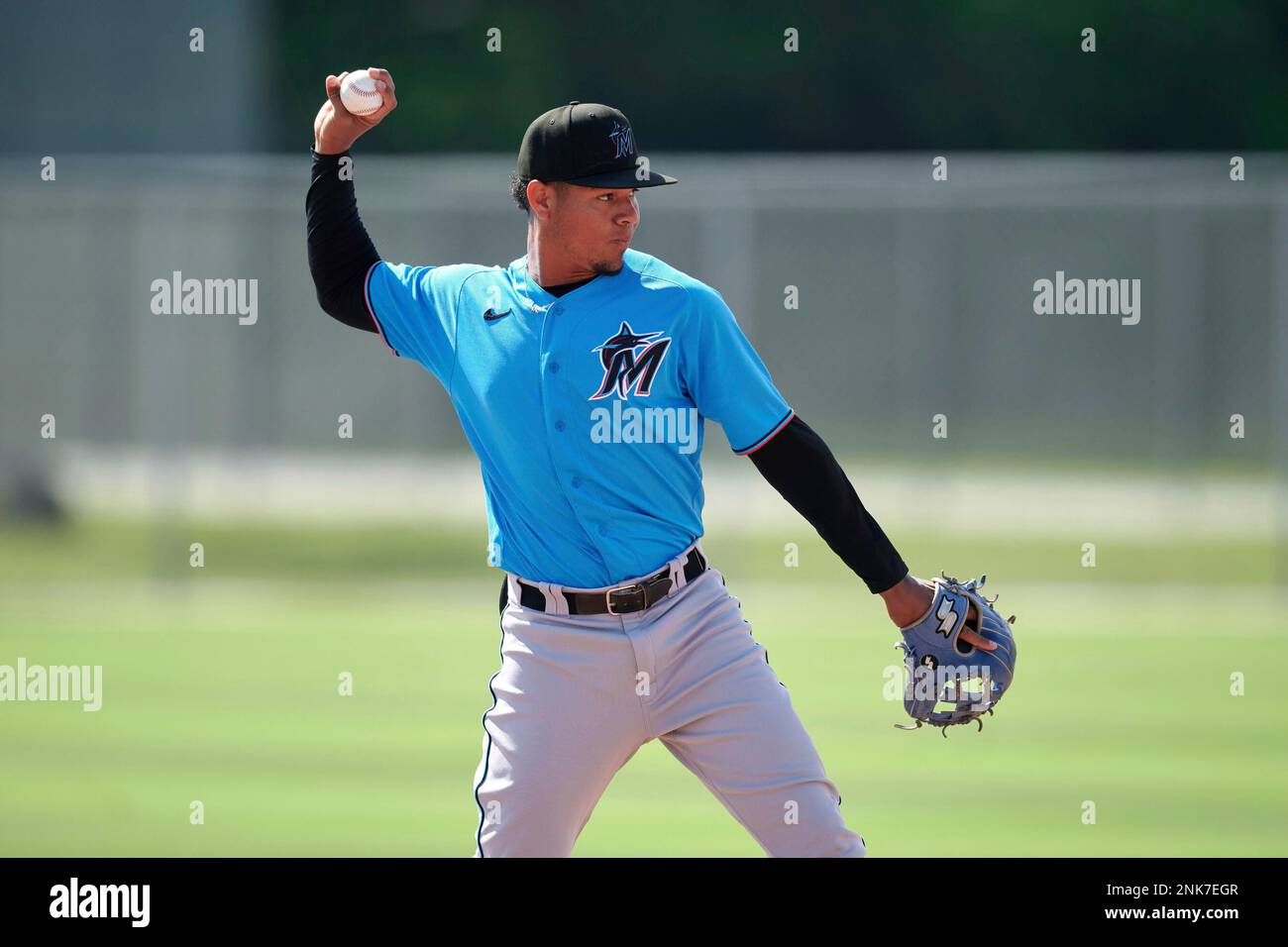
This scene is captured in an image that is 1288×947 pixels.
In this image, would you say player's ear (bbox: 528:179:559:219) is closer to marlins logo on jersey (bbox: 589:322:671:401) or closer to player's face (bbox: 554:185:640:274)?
player's face (bbox: 554:185:640:274)

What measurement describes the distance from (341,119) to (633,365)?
1.20 meters

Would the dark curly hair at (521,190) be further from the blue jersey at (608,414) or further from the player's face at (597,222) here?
the blue jersey at (608,414)

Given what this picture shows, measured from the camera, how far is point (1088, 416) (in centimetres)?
1473

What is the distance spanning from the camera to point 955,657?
5070 millimetres

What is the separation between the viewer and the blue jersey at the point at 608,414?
481 cm

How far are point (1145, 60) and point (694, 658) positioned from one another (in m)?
27.7

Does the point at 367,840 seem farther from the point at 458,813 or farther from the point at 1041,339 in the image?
the point at 1041,339

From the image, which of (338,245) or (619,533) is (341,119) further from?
(619,533)

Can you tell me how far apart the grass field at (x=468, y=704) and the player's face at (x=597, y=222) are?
9.05 ft

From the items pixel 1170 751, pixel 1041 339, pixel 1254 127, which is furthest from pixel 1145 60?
pixel 1170 751

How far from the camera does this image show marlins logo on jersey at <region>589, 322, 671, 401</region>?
4.80 meters

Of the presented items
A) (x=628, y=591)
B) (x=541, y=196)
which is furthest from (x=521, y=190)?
(x=628, y=591)

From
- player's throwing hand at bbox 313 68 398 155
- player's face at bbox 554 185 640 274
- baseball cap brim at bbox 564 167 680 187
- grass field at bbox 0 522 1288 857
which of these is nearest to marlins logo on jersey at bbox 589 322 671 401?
player's face at bbox 554 185 640 274

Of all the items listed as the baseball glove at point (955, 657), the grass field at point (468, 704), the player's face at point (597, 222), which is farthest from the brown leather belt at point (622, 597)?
the grass field at point (468, 704)
